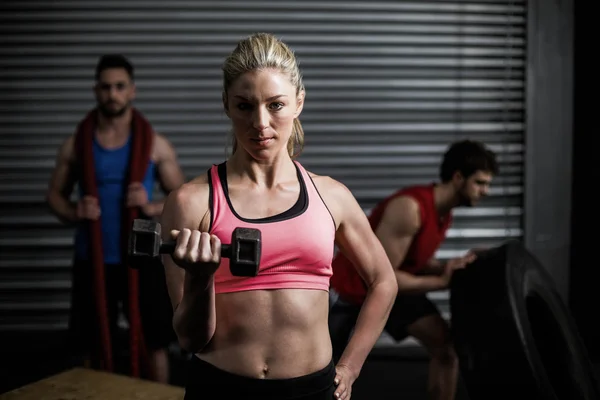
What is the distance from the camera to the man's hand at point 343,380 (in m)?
1.61

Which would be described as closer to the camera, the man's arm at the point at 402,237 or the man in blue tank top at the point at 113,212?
the man's arm at the point at 402,237

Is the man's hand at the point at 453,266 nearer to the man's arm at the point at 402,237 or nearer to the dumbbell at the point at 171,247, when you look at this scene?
the man's arm at the point at 402,237

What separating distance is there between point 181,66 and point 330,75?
2.81 feet

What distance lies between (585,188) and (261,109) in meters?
3.00

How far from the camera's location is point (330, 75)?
12.9ft

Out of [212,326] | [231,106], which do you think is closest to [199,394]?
[212,326]

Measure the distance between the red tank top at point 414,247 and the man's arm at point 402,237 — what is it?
47 mm

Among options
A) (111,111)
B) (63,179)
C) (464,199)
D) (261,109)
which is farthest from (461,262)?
(63,179)

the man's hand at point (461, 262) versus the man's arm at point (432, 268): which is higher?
the man's hand at point (461, 262)

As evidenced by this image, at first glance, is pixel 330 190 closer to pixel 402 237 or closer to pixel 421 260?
pixel 402 237

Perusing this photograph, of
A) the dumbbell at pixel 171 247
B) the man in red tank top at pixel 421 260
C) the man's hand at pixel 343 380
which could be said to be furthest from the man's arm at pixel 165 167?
the dumbbell at pixel 171 247

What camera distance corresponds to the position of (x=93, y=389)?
2328mm

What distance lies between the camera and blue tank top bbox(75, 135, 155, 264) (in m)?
3.07

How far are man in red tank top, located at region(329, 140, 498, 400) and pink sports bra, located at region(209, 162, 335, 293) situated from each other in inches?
47.1
